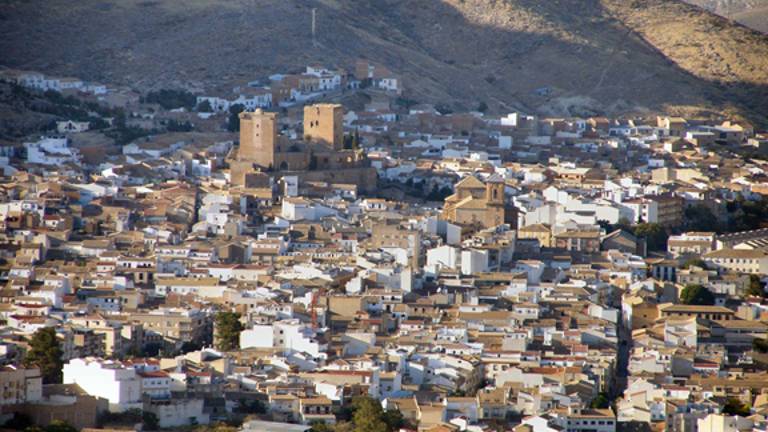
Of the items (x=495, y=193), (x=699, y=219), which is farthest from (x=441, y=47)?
(x=495, y=193)

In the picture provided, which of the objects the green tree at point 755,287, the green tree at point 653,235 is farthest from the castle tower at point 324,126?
the green tree at point 755,287

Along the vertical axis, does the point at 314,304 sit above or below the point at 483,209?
below

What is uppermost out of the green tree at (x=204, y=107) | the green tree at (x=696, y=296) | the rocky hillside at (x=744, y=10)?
the rocky hillside at (x=744, y=10)

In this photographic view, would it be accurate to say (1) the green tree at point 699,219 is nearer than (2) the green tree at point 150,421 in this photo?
No

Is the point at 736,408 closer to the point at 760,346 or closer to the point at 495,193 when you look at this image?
the point at 760,346

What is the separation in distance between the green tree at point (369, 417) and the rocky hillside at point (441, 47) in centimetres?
4416

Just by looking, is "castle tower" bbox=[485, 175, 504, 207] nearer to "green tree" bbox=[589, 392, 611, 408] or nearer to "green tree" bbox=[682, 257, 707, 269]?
"green tree" bbox=[682, 257, 707, 269]

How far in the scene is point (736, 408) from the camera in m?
42.4

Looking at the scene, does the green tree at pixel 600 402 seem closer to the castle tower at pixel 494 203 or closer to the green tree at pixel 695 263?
the green tree at pixel 695 263

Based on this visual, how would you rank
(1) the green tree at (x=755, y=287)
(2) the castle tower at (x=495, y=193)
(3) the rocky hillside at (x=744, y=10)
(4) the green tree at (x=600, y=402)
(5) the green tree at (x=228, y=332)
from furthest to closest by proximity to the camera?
(3) the rocky hillside at (x=744, y=10)
(2) the castle tower at (x=495, y=193)
(1) the green tree at (x=755, y=287)
(5) the green tree at (x=228, y=332)
(4) the green tree at (x=600, y=402)

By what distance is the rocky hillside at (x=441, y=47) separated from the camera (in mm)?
88562

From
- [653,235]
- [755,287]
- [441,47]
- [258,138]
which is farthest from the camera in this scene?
[441,47]

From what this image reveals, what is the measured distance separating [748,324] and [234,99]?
1306 inches

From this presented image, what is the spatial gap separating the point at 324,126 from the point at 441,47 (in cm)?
3238
